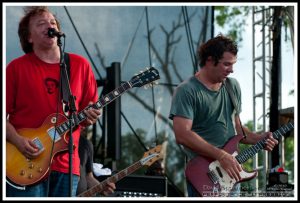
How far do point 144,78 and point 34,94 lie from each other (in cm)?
106

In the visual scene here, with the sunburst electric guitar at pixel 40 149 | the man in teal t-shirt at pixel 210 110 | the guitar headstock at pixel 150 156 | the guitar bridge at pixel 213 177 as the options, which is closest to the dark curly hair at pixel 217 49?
the man in teal t-shirt at pixel 210 110

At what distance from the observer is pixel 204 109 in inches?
220

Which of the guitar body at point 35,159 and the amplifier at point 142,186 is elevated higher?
the guitar body at point 35,159

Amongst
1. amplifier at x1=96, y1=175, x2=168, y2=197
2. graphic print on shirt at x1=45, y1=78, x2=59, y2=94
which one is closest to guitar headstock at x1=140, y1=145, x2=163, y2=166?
amplifier at x1=96, y1=175, x2=168, y2=197

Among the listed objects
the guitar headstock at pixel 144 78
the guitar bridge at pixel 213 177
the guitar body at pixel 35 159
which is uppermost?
the guitar headstock at pixel 144 78

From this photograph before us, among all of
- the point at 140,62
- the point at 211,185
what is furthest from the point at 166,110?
the point at 211,185

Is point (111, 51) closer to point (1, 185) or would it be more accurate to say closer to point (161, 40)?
point (161, 40)

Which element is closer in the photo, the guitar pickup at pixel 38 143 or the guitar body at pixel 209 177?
the guitar pickup at pixel 38 143

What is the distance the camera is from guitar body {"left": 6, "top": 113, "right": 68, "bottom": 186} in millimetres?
5285

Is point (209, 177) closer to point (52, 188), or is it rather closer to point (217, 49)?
point (217, 49)

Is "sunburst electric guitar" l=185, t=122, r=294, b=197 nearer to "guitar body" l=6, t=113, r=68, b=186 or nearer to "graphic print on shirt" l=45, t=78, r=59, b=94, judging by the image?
"guitar body" l=6, t=113, r=68, b=186

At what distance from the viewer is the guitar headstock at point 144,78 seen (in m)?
5.93

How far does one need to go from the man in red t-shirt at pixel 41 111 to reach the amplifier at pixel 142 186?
183cm

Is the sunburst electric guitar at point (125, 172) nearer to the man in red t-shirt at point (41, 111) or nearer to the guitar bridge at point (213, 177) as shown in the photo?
the man in red t-shirt at point (41, 111)
